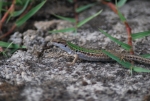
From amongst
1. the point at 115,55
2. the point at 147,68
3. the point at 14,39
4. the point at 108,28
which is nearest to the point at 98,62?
the point at 115,55

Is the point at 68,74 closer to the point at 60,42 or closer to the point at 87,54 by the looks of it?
the point at 87,54

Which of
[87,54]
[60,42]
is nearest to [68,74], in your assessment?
[87,54]

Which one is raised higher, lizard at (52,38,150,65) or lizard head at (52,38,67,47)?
lizard head at (52,38,67,47)

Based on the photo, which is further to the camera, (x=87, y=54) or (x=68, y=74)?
(x=87, y=54)

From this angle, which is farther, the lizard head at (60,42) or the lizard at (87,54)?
the lizard head at (60,42)

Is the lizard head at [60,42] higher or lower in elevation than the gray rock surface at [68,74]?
higher

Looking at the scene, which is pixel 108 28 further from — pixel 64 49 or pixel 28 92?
pixel 28 92

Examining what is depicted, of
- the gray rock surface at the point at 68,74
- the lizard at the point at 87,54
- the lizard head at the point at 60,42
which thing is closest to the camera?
the gray rock surface at the point at 68,74

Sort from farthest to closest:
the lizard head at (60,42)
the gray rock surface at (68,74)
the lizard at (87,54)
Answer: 1. the lizard head at (60,42)
2. the lizard at (87,54)
3. the gray rock surface at (68,74)
